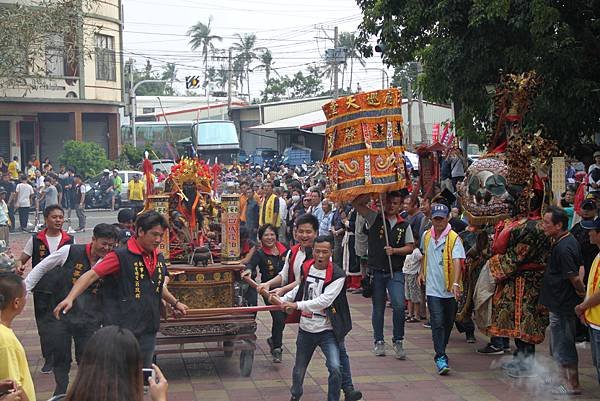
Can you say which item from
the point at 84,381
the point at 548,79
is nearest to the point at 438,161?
the point at 548,79

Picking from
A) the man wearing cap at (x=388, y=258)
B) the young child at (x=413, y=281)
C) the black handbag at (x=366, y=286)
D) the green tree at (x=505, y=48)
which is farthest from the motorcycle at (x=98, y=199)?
the man wearing cap at (x=388, y=258)

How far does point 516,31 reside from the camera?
12.1 meters

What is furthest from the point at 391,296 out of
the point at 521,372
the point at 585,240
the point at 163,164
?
the point at 163,164

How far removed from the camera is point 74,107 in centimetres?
4006

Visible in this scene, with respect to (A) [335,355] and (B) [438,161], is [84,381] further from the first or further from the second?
(B) [438,161]

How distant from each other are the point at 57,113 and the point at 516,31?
104 ft

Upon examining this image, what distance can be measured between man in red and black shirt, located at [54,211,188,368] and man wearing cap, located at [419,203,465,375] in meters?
3.10

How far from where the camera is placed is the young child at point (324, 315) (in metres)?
7.10

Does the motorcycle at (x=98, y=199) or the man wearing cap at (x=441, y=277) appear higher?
the motorcycle at (x=98, y=199)

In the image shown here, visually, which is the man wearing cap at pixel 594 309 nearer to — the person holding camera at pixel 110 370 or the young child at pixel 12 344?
the young child at pixel 12 344

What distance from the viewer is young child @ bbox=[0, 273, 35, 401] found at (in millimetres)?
4441

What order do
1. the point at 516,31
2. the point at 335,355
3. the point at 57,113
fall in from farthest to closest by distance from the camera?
the point at 57,113
the point at 516,31
the point at 335,355

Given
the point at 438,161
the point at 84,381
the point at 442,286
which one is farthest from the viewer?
the point at 438,161

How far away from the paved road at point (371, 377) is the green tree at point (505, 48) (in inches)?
124
